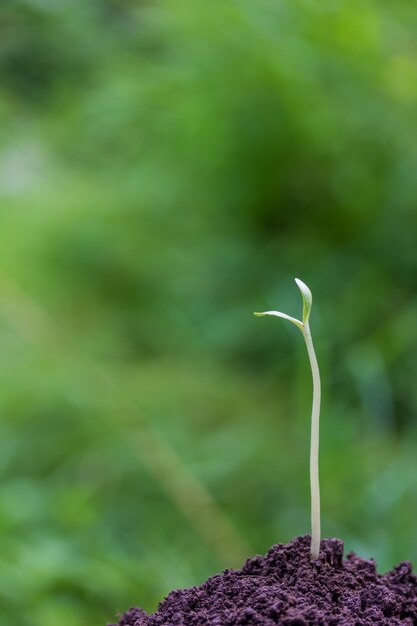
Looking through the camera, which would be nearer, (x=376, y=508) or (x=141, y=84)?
(x=376, y=508)

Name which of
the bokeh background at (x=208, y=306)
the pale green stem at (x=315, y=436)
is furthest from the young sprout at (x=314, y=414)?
the bokeh background at (x=208, y=306)

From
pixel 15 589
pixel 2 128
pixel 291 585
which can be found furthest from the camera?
pixel 2 128

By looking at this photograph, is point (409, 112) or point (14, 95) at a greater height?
point (14, 95)

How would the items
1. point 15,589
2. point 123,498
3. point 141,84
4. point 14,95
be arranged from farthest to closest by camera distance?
point 14,95
point 141,84
point 123,498
point 15,589

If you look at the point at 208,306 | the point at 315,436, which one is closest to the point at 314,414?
the point at 315,436

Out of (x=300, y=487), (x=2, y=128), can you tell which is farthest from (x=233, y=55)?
(x=300, y=487)

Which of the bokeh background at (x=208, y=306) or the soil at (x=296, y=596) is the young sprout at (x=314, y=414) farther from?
the bokeh background at (x=208, y=306)

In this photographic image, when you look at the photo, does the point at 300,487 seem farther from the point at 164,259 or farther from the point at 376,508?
the point at 164,259
